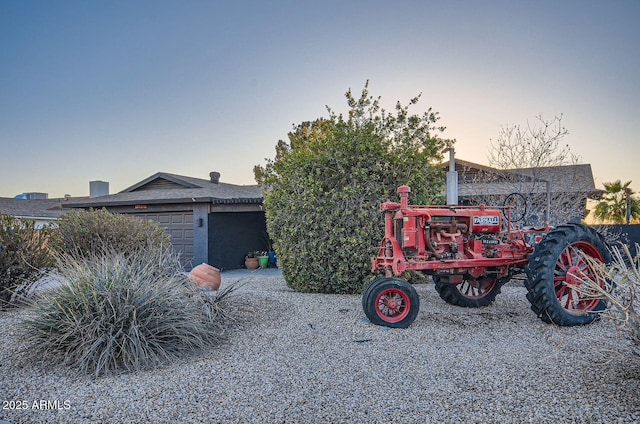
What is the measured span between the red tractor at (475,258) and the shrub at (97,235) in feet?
13.7

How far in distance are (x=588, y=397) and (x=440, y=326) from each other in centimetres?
219

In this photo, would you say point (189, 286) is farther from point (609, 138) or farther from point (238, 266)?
point (609, 138)

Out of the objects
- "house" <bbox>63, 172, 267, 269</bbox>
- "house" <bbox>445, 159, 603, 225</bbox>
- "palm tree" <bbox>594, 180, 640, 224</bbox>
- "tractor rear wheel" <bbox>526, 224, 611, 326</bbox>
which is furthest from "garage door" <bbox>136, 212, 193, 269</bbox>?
"palm tree" <bbox>594, 180, 640, 224</bbox>

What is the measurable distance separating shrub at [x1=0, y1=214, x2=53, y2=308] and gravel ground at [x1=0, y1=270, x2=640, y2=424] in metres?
1.19

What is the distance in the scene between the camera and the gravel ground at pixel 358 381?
2600mm

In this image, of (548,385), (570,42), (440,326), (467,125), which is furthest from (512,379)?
(467,125)

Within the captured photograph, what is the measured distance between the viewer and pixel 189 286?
514 cm

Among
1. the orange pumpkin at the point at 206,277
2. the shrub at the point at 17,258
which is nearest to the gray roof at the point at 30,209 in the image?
the shrub at the point at 17,258

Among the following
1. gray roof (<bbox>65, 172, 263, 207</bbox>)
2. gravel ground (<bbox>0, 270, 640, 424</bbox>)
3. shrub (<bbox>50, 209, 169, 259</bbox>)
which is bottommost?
gravel ground (<bbox>0, 270, 640, 424</bbox>)

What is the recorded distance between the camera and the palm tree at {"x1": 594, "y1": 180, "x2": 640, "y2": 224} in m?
19.5

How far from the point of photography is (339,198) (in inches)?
282

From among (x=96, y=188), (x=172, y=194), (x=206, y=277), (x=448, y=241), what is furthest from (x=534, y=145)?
(x=96, y=188)

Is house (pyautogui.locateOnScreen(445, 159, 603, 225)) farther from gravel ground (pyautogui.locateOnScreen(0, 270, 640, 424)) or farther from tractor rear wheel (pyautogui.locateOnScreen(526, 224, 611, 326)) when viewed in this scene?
gravel ground (pyautogui.locateOnScreen(0, 270, 640, 424))

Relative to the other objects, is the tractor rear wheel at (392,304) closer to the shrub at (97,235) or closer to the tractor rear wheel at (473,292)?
the tractor rear wheel at (473,292)
